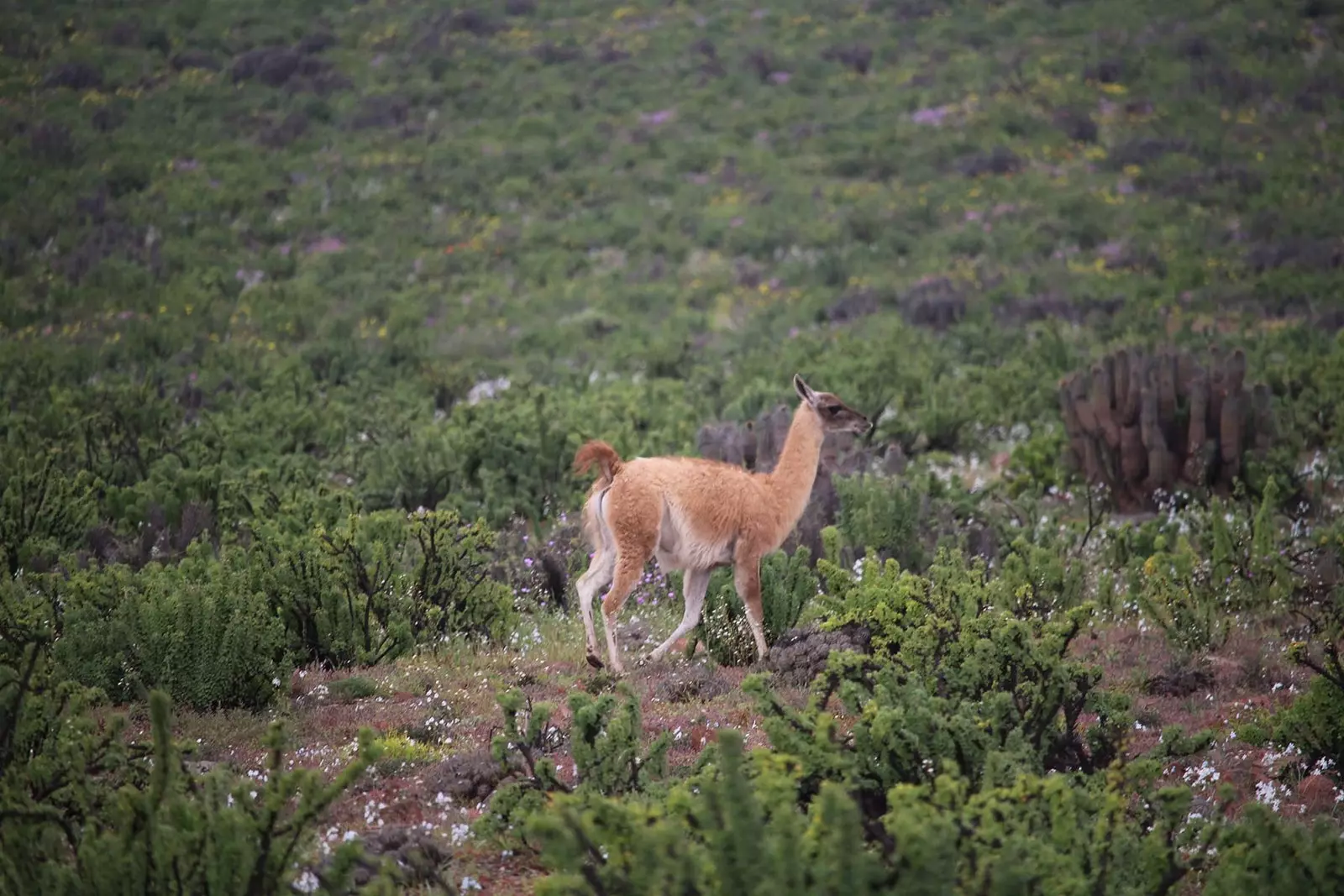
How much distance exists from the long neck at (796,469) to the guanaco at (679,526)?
1 cm

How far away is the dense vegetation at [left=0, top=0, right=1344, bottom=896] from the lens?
4.72m

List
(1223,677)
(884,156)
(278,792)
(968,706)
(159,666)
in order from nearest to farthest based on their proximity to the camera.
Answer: (278,792)
(968,706)
(159,666)
(1223,677)
(884,156)

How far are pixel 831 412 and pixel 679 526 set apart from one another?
1518 millimetres

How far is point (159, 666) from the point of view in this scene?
6906mm

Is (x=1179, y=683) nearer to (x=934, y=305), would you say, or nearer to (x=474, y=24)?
(x=934, y=305)

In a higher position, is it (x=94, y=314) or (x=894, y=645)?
(x=894, y=645)

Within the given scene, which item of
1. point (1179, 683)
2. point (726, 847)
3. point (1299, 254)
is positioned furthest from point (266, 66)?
point (726, 847)

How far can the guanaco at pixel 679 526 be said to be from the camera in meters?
7.71

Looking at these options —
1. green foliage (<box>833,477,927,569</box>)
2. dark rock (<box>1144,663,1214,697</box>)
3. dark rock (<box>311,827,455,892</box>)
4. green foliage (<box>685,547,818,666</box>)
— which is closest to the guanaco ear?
green foliage (<box>685,547,818,666</box>)

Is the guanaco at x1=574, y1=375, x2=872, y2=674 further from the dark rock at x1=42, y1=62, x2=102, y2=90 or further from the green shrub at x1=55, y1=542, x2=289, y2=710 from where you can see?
the dark rock at x1=42, y1=62, x2=102, y2=90

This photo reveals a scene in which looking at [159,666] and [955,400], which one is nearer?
[159,666]

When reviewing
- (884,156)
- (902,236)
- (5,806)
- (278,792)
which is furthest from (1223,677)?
(884,156)

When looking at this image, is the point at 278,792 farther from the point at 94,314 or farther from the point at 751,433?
the point at 94,314

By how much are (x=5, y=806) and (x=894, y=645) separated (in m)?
4.18
